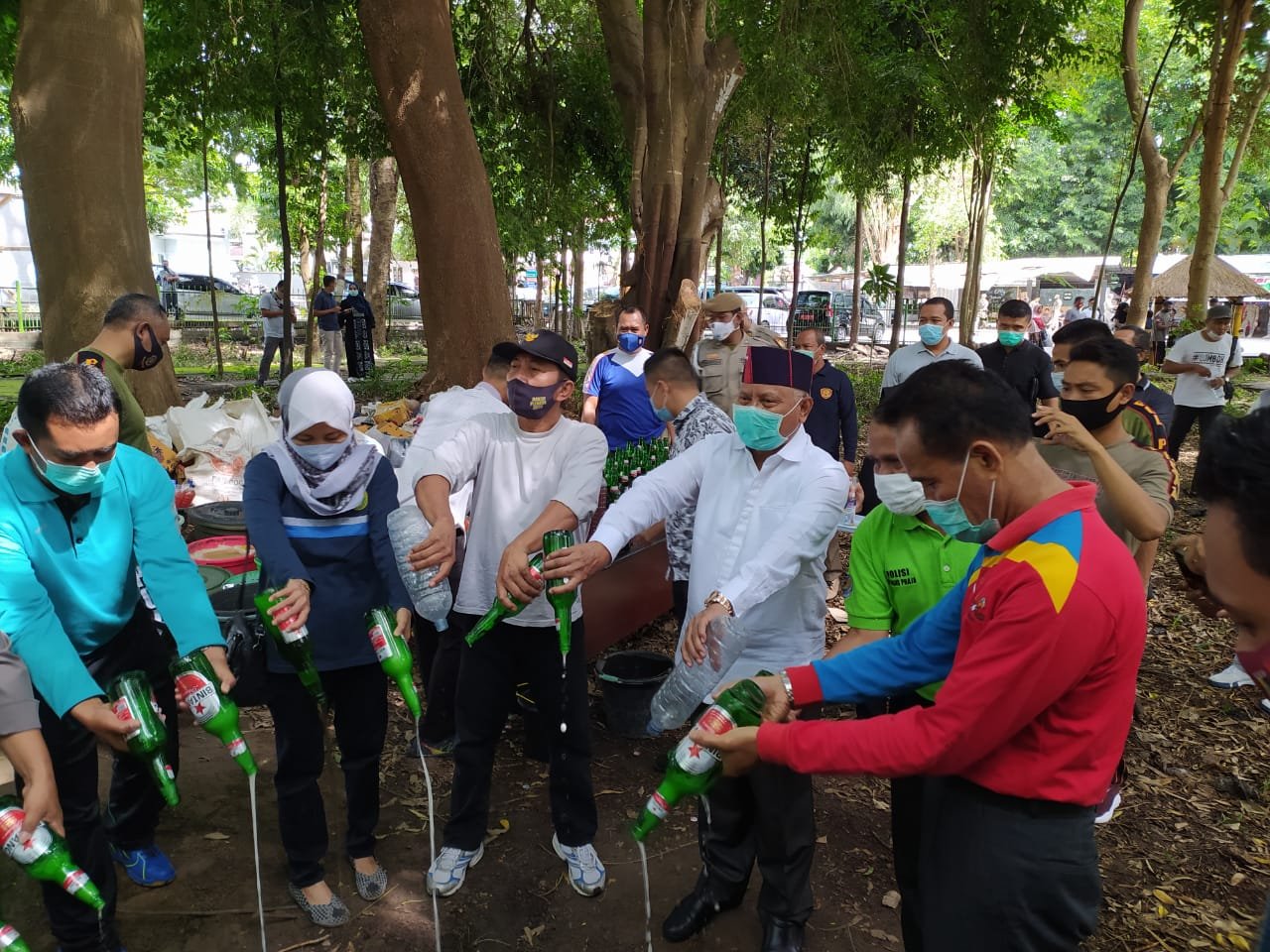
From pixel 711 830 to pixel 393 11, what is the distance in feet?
24.0

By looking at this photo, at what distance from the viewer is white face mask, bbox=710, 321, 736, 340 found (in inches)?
255

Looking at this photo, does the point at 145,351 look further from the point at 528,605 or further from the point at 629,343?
the point at 629,343

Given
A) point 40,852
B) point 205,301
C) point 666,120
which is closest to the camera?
point 40,852

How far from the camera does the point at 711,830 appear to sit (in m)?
2.99

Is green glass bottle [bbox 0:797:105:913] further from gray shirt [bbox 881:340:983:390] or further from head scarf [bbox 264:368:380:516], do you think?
gray shirt [bbox 881:340:983:390]

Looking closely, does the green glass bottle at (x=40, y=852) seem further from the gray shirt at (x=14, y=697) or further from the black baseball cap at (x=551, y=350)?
the black baseball cap at (x=551, y=350)

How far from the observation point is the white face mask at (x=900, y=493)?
2668 millimetres

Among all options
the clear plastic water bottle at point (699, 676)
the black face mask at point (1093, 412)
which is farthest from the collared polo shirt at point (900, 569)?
the black face mask at point (1093, 412)

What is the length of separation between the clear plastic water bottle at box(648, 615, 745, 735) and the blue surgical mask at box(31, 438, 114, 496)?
190 centimetres

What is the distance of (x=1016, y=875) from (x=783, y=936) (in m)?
1.30

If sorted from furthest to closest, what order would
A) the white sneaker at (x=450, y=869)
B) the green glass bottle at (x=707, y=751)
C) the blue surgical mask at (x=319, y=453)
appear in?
the white sneaker at (x=450, y=869) → the blue surgical mask at (x=319, y=453) → the green glass bottle at (x=707, y=751)

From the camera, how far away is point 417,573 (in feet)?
11.1

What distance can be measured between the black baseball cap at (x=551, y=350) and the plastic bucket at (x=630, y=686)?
6.46 ft

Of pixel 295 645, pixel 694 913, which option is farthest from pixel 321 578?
pixel 694 913
